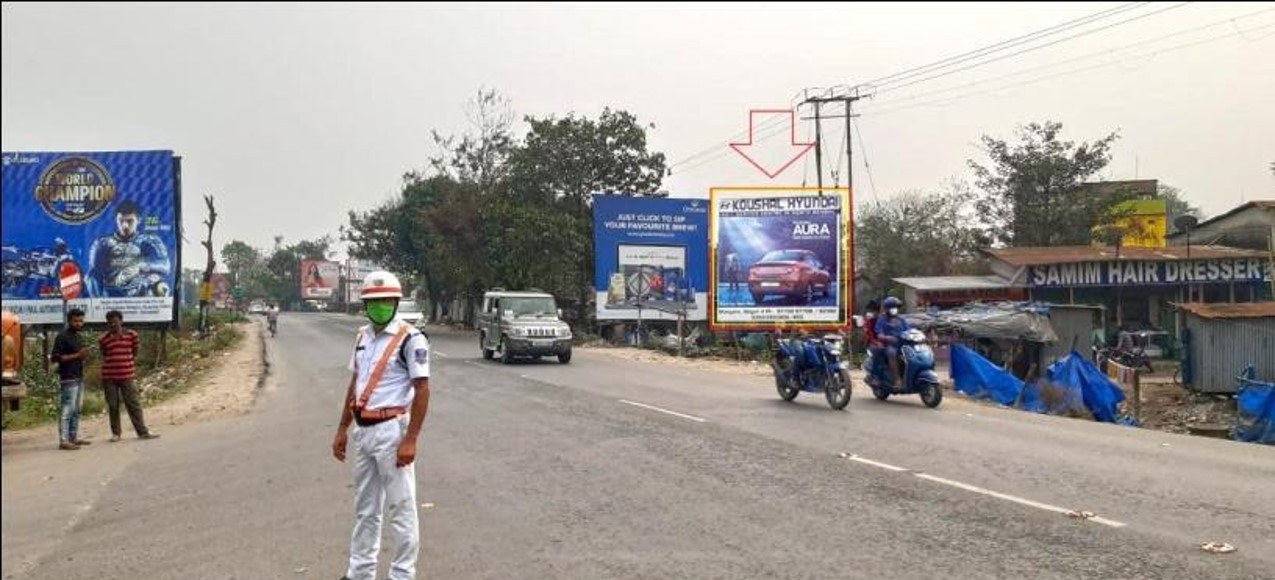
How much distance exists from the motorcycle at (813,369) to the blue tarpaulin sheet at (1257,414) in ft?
19.1

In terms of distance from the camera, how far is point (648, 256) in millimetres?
36344

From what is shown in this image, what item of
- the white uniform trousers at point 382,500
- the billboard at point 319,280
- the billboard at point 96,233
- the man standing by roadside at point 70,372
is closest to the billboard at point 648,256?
the billboard at point 96,233

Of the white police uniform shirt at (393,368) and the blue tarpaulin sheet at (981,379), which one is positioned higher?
the white police uniform shirt at (393,368)

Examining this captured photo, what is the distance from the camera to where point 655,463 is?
9180mm

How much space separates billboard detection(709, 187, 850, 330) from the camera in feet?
89.6

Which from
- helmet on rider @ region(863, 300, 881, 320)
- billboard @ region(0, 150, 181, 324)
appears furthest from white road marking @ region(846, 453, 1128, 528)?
billboard @ region(0, 150, 181, 324)

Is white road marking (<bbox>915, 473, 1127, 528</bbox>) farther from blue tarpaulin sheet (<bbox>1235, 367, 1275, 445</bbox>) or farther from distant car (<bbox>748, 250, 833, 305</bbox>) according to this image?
distant car (<bbox>748, 250, 833, 305</bbox>)

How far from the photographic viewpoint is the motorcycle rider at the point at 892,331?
47.5 feet

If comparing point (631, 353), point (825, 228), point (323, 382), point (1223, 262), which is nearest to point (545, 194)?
point (631, 353)

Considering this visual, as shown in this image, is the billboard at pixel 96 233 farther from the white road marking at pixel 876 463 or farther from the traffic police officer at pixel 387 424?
the traffic police officer at pixel 387 424

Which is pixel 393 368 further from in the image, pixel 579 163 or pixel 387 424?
pixel 579 163

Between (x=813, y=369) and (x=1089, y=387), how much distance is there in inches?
206

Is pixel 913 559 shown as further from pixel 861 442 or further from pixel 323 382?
pixel 323 382

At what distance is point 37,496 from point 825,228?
22.1 meters
